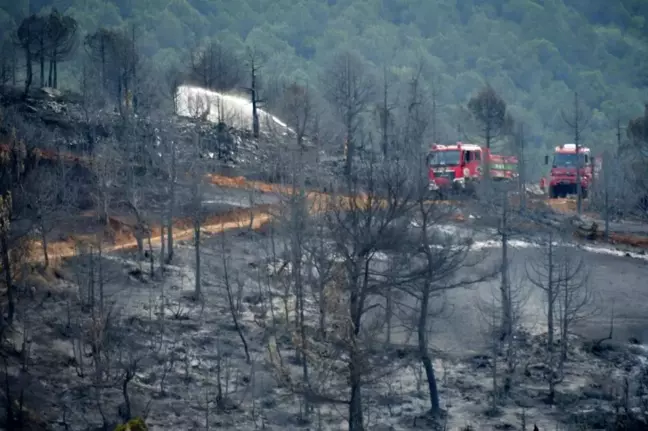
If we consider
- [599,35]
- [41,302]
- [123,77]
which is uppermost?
[599,35]

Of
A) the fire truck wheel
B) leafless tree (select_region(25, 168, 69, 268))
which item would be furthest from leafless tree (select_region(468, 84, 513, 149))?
leafless tree (select_region(25, 168, 69, 268))

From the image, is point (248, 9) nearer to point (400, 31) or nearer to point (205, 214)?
point (400, 31)

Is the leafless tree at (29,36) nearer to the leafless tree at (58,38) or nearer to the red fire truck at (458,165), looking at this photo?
the leafless tree at (58,38)

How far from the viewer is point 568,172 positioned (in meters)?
49.8

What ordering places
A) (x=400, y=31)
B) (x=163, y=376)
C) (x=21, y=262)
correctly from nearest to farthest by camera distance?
(x=163, y=376)
(x=21, y=262)
(x=400, y=31)

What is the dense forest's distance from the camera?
121m

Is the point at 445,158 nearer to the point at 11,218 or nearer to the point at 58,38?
the point at 58,38

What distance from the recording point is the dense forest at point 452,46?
121 m

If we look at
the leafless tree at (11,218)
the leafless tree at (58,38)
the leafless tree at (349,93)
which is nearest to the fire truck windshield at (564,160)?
the leafless tree at (349,93)

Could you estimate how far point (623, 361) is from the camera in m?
23.6

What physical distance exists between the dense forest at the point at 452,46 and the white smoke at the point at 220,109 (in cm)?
4963

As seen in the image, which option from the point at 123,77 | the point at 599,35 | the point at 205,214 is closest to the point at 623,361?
the point at 205,214

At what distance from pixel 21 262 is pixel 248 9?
584 ft

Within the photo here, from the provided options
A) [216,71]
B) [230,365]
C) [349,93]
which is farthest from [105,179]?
[216,71]
